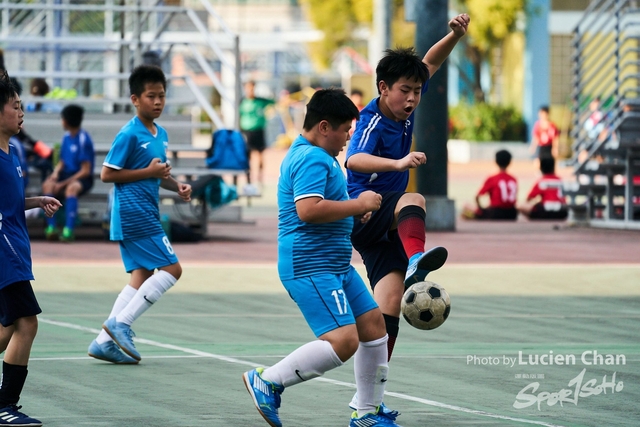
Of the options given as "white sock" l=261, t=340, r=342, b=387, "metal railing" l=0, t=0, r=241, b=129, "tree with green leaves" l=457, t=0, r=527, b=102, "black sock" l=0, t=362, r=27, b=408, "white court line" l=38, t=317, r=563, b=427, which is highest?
"tree with green leaves" l=457, t=0, r=527, b=102

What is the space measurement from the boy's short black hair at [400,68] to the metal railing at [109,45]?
446 inches

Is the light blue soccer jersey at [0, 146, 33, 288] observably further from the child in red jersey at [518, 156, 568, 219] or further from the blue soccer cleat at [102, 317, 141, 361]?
the child in red jersey at [518, 156, 568, 219]

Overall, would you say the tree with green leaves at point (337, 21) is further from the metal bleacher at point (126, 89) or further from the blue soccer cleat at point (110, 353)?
the blue soccer cleat at point (110, 353)

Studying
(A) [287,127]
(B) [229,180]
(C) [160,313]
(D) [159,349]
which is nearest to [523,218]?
(B) [229,180]

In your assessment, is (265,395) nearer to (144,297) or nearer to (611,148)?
(144,297)

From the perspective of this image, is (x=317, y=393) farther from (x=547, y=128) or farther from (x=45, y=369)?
(x=547, y=128)

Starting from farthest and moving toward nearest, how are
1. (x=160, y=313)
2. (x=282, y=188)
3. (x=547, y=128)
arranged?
(x=547, y=128) → (x=160, y=313) → (x=282, y=188)

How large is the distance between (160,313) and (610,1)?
11.6 m

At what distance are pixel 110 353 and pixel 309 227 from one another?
2778 millimetres

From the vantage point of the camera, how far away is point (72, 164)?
16156 millimetres

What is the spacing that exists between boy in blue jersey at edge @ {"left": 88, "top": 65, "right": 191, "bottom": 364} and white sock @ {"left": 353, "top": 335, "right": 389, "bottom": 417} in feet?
8.40

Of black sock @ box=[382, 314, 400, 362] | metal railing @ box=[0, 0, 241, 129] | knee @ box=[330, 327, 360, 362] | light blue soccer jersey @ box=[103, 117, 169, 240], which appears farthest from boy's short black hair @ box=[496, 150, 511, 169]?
knee @ box=[330, 327, 360, 362]

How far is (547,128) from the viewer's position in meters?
26.2

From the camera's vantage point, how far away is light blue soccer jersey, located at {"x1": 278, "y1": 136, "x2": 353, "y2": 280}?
5777 mm
